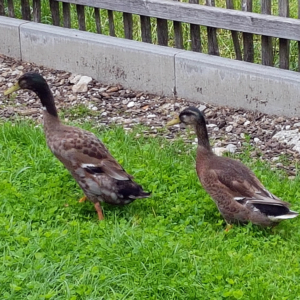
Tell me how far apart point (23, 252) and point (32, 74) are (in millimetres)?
1978

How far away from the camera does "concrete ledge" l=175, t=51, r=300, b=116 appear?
311 inches

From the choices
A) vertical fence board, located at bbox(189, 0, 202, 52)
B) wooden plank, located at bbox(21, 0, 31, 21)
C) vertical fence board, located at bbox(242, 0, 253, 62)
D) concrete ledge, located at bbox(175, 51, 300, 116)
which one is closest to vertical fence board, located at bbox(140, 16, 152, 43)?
vertical fence board, located at bbox(189, 0, 202, 52)

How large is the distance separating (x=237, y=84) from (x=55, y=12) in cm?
287

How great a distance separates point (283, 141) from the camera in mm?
7637

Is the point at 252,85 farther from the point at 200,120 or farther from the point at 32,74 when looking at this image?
the point at 32,74

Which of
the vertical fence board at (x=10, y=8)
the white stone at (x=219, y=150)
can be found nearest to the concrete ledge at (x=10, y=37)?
the vertical fence board at (x=10, y=8)

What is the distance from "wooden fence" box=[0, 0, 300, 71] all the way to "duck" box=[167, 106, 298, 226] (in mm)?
2070

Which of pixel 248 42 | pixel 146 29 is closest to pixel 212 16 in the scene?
pixel 248 42

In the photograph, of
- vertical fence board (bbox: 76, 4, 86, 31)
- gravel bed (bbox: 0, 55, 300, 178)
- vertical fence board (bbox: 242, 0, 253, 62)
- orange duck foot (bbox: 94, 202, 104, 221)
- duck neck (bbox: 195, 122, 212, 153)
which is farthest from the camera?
vertical fence board (bbox: 76, 4, 86, 31)

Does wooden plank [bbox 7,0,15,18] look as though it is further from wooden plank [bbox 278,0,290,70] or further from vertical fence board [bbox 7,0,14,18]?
wooden plank [bbox 278,0,290,70]

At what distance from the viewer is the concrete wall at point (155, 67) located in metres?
8.02

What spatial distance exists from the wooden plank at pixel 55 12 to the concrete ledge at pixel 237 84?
2.07m

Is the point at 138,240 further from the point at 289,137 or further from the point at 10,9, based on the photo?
the point at 10,9

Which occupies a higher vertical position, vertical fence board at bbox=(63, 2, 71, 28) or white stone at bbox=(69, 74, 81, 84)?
vertical fence board at bbox=(63, 2, 71, 28)
